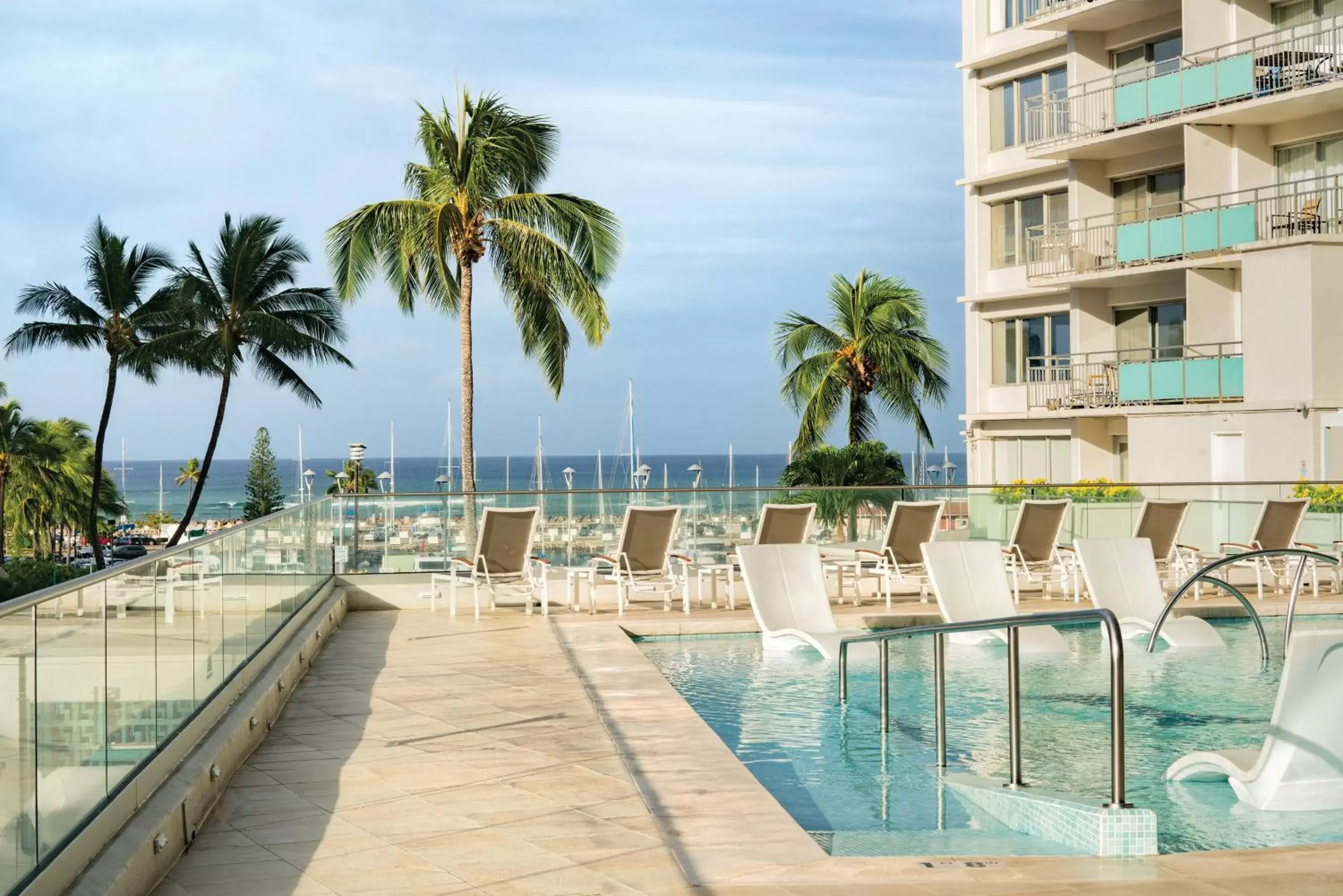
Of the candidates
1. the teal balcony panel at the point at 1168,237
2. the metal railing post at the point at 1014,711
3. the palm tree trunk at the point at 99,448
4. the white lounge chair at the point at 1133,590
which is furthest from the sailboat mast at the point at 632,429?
the metal railing post at the point at 1014,711

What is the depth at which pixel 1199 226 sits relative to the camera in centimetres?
2727

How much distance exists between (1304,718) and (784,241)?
7711 cm

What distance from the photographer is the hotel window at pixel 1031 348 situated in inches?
1286

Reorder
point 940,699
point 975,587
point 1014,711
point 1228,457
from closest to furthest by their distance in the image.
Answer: point 1014,711 → point 940,699 → point 975,587 → point 1228,457

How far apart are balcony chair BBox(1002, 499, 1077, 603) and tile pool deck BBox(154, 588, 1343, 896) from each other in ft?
20.9

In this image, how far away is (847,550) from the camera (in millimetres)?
14688

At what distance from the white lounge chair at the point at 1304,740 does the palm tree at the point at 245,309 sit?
128 feet

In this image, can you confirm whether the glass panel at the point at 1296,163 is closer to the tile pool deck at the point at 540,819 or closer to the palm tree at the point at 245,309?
the tile pool deck at the point at 540,819

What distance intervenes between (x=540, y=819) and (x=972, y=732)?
152 inches

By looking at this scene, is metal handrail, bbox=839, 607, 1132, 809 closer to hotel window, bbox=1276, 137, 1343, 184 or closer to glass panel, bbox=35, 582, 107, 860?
glass panel, bbox=35, 582, 107, 860

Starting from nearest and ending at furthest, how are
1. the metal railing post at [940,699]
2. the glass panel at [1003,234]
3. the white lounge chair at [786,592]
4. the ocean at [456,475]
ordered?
the metal railing post at [940,699] < the white lounge chair at [786,592] < the glass panel at [1003,234] < the ocean at [456,475]

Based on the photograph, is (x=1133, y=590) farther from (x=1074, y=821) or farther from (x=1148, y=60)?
(x=1148, y=60)

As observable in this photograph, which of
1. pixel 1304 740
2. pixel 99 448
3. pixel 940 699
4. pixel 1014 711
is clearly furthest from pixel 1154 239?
pixel 99 448

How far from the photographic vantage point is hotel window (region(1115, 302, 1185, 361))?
29609 millimetres
